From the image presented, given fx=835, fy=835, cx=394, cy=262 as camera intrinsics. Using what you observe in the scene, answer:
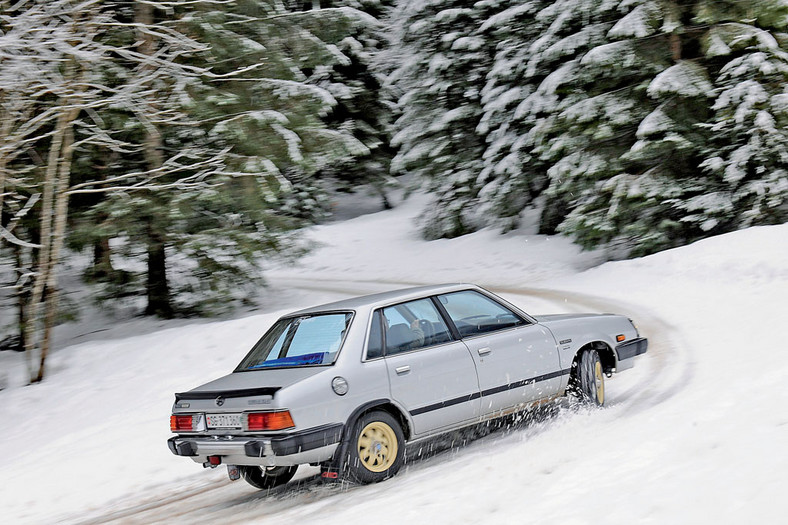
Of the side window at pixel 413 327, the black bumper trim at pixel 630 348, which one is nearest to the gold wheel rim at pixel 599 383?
the black bumper trim at pixel 630 348

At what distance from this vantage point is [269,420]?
5797 mm

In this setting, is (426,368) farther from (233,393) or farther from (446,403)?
(233,393)

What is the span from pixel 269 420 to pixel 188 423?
3.10 feet

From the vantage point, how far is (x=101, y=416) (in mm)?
10852

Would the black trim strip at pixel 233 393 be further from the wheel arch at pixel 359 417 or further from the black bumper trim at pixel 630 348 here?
the black bumper trim at pixel 630 348

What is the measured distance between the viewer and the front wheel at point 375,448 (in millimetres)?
6035

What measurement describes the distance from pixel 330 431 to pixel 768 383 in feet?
11.0

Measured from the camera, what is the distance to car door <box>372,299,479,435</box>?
6.39m

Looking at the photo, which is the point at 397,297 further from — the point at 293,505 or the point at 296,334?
the point at 293,505

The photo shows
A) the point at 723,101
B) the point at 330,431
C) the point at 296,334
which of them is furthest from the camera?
the point at 723,101

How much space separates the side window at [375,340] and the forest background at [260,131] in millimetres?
6273

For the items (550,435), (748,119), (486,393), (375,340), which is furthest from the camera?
(748,119)

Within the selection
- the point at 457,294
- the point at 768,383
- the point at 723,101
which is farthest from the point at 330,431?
the point at 723,101

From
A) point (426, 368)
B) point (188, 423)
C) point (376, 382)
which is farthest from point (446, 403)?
point (188, 423)
